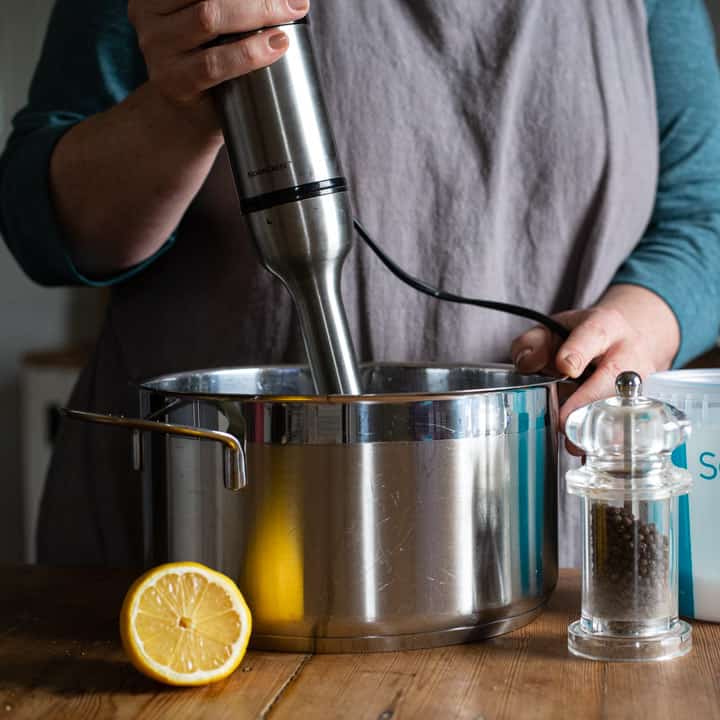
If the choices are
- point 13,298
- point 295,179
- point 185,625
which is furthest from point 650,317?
point 13,298

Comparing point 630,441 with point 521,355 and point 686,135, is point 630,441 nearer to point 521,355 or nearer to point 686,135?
point 521,355

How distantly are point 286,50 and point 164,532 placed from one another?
1.06 ft

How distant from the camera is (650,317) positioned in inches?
40.9

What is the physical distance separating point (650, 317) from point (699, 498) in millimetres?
313

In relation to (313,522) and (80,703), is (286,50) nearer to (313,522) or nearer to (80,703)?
(313,522)

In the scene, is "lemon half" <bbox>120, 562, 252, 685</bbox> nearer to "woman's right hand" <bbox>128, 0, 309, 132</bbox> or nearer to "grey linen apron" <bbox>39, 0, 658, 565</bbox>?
"woman's right hand" <bbox>128, 0, 309, 132</bbox>

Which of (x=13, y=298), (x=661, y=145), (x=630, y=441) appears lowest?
(x=630, y=441)

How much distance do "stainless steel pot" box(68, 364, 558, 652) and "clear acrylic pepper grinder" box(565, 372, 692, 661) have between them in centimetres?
5

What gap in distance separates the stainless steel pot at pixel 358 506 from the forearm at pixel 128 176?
252 mm

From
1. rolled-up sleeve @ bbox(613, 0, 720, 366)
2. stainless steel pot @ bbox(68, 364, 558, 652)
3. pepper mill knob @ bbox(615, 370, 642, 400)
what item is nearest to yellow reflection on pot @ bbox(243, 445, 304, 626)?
stainless steel pot @ bbox(68, 364, 558, 652)

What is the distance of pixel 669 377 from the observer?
79cm

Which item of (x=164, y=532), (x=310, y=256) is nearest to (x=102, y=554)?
(x=164, y=532)

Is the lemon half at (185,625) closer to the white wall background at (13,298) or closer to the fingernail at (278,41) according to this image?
the fingernail at (278,41)

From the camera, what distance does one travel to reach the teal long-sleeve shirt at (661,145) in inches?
40.9
